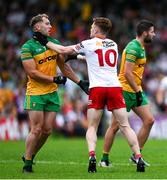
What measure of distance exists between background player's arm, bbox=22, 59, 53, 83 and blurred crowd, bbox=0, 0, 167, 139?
1310 cm

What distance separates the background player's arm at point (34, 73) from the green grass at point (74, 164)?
1.55 meters

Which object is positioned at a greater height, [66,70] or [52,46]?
[52,46]

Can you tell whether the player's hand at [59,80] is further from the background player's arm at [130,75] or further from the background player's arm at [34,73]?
the background player's arm at [130,75]

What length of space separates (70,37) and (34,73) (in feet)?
63.4

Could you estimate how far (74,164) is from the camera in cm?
1546

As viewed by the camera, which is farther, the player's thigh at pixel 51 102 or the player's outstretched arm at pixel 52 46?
the player's thigh at pixel 51 102

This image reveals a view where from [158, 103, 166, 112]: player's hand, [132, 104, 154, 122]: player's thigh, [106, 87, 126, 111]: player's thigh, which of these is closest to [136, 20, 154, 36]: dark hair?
[132, 104, 154, 122]: player's thigh

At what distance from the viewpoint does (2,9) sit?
34.2 m

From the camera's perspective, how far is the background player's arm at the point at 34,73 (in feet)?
44.9

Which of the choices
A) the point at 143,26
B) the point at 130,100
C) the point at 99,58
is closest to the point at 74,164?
the point at 130,100

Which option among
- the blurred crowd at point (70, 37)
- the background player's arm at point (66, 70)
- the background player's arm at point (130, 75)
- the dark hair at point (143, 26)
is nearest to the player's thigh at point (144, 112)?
the background player's arm at point (130, 75)

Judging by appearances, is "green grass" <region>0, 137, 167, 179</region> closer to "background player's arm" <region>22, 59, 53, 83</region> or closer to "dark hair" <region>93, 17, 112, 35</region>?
"background player's arm" <region>22, 59, 53, 83</region>

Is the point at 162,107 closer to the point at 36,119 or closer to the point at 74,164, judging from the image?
the point at 74,164

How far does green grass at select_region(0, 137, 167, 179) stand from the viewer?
13.0 m
